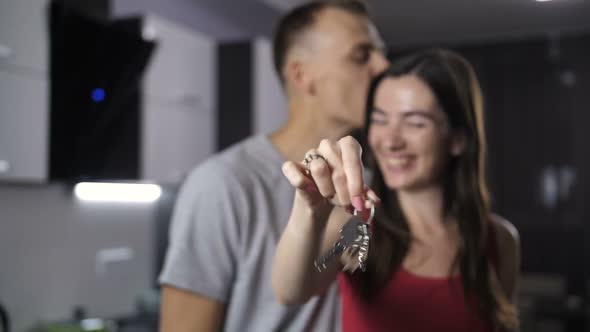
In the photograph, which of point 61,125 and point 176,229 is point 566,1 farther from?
point 61,125

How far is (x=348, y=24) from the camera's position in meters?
0.53

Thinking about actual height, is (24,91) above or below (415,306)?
above

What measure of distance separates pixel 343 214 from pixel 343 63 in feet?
0.66

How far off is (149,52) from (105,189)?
41cm

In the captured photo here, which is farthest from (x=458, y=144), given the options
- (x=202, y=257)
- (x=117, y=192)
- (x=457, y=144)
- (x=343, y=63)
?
(x=117, y=192)

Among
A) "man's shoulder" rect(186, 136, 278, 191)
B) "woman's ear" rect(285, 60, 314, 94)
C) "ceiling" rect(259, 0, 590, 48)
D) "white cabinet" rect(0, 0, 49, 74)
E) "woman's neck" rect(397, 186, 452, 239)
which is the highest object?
"white cabinet" rect(0, 0, 49, 74)

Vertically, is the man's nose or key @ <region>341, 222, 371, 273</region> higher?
the man's nose

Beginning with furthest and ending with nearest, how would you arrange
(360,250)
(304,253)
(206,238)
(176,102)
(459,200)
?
1. (176,102)
2. (459,200)
3. (206,238)
4. (304,253)
5. (360,250)

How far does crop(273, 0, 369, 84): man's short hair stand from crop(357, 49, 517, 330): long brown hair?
0.08m

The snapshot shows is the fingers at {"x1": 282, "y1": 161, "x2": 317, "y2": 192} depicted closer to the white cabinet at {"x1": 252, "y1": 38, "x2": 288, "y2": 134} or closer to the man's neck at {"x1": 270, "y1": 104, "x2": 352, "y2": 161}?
the man's neck at {"x1": 270, "y1": 104, "x2": 352, "y2": 161}

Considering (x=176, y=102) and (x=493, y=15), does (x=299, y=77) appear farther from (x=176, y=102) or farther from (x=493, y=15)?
(x=176, y=102)

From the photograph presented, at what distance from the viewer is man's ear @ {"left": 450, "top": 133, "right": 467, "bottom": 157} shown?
0.52 meters

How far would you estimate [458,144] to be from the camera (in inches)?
20.9

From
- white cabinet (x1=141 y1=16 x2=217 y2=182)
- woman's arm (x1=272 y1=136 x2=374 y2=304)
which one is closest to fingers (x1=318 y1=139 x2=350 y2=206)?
woman's arm (x1=272 y1=136 x2=374 y2=304)
